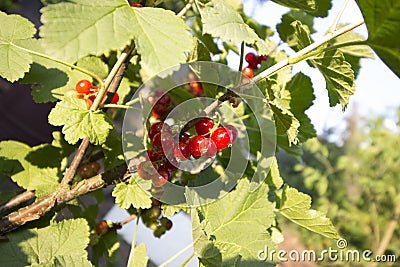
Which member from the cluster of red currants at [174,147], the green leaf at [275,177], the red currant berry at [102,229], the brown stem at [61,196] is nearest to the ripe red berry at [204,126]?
the cluster of red currants at [174,147]

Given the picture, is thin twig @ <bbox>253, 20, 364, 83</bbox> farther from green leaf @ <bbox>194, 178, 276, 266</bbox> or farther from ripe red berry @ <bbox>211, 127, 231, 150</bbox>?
green leaf @ <bbox>194, 178, 276, 266</bbox>

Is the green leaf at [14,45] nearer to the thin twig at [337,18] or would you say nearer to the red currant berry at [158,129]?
the red currant berry at [158,129]

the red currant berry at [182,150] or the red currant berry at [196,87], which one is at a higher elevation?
the red currant berry at [182,150]

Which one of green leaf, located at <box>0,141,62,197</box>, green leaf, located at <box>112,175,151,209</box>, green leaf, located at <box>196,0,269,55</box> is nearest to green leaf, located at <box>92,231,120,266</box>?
green leaf, located at <box>0,141,62,197</box>

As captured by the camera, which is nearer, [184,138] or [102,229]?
[184,138]

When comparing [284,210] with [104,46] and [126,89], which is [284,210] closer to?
[126,89]

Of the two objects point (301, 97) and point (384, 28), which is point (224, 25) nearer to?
point (384, 28)

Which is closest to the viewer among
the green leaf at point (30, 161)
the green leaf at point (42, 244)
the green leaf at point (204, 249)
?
the green leaf at point (204, 249)

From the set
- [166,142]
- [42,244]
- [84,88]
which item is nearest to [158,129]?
[166,142]
